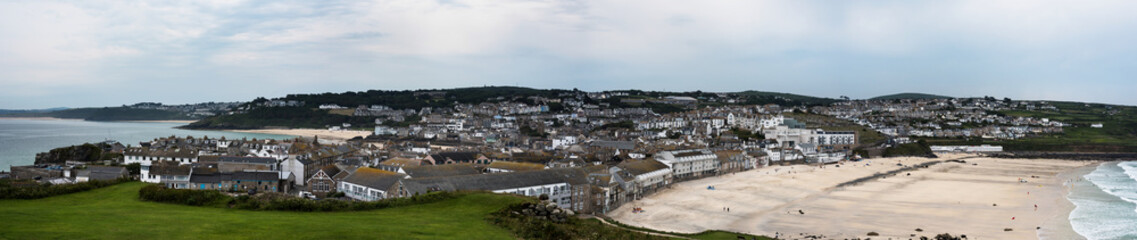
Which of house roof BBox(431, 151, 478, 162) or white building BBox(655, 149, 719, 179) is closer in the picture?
house roof BBox(431, 151, 478, 162)

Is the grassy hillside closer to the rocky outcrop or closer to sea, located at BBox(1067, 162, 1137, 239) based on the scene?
sea, located at BBox(1067, 162, 1137, 239)

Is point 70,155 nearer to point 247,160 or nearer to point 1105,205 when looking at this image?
point 247,160

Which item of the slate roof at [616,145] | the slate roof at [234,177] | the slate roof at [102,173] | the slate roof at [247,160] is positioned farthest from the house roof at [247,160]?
the slate roof at [616,145]

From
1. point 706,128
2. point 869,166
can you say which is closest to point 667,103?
point 706,128

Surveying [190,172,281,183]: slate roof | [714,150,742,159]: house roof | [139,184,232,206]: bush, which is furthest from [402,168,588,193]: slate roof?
[714,150,742,159]: house roof

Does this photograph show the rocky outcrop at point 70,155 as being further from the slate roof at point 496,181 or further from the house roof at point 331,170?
the slate roof at point 496,181

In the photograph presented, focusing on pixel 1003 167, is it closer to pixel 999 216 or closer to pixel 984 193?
pixel 984 193
